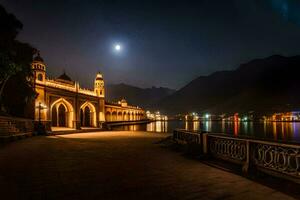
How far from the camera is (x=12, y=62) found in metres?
15.9

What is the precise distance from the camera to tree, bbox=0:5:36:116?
50.8 ft

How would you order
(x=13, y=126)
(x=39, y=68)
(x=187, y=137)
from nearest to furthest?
(x=187, y=137) → (x=13, y=126) → (x=39, y=68)

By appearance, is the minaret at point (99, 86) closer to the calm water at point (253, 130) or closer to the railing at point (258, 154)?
the calm water at point (253, 130)

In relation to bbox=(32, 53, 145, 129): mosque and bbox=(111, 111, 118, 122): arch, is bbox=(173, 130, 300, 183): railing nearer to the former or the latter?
bbox=(32, 53, 145, 129): mosque

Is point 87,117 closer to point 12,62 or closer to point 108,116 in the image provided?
point 108,116

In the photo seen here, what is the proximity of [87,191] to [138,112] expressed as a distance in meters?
98.1

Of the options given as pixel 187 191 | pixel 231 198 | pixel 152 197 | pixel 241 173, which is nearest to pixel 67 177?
pixel 152 197

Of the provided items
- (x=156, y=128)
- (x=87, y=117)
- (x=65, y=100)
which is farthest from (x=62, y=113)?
(x=156, y=128)

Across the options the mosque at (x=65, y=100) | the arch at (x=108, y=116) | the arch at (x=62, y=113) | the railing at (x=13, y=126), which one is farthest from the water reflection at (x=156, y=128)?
the railing at (x=13, y=126)

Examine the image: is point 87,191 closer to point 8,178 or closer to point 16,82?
point 8,178

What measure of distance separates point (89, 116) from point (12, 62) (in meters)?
32.0

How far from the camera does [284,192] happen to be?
198 inches

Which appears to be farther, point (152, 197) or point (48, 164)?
point (48, 164)

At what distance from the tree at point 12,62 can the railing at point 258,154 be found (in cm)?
1486
